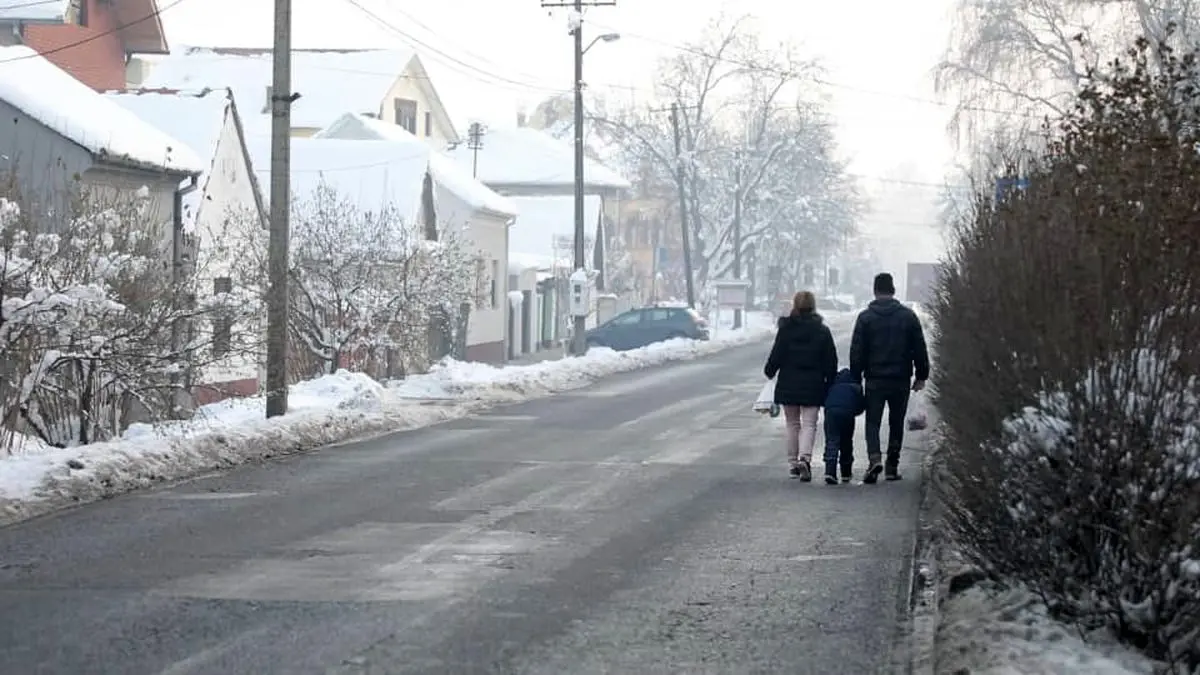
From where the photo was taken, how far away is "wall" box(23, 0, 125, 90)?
4225 centimetres

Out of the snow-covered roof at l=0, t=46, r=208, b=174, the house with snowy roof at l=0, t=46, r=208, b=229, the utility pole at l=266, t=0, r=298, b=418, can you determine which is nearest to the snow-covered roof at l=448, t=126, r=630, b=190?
the snow-covered roof at l=0, t=46, r=208, b=174

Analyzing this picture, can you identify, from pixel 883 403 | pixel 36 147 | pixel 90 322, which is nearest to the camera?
pixel 883 403

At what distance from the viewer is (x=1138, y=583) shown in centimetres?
741

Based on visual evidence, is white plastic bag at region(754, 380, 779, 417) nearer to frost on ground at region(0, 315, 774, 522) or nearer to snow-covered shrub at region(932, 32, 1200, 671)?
frost on ground at region(0, 315, 774, 522)

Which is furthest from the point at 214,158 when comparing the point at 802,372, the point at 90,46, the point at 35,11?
the point at 802,372

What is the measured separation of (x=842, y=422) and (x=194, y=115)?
24.2 meters

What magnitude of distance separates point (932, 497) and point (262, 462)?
21.3ft

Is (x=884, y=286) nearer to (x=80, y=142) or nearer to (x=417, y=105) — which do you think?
(x=80, y=142)

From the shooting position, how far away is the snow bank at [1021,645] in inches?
291

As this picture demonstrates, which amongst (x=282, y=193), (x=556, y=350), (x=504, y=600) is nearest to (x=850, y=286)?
(x=556, y=350)

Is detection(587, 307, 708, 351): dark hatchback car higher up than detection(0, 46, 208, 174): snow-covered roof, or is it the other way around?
detection(0, 46, 208, 174): snow-covered roof

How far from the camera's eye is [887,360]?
603 inches

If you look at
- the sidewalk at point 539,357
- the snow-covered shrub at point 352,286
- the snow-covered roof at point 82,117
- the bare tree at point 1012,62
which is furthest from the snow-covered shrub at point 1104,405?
the sidewalk at point 539,357

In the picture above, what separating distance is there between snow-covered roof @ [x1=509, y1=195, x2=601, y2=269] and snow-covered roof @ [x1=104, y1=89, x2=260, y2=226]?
3291 centimetres
